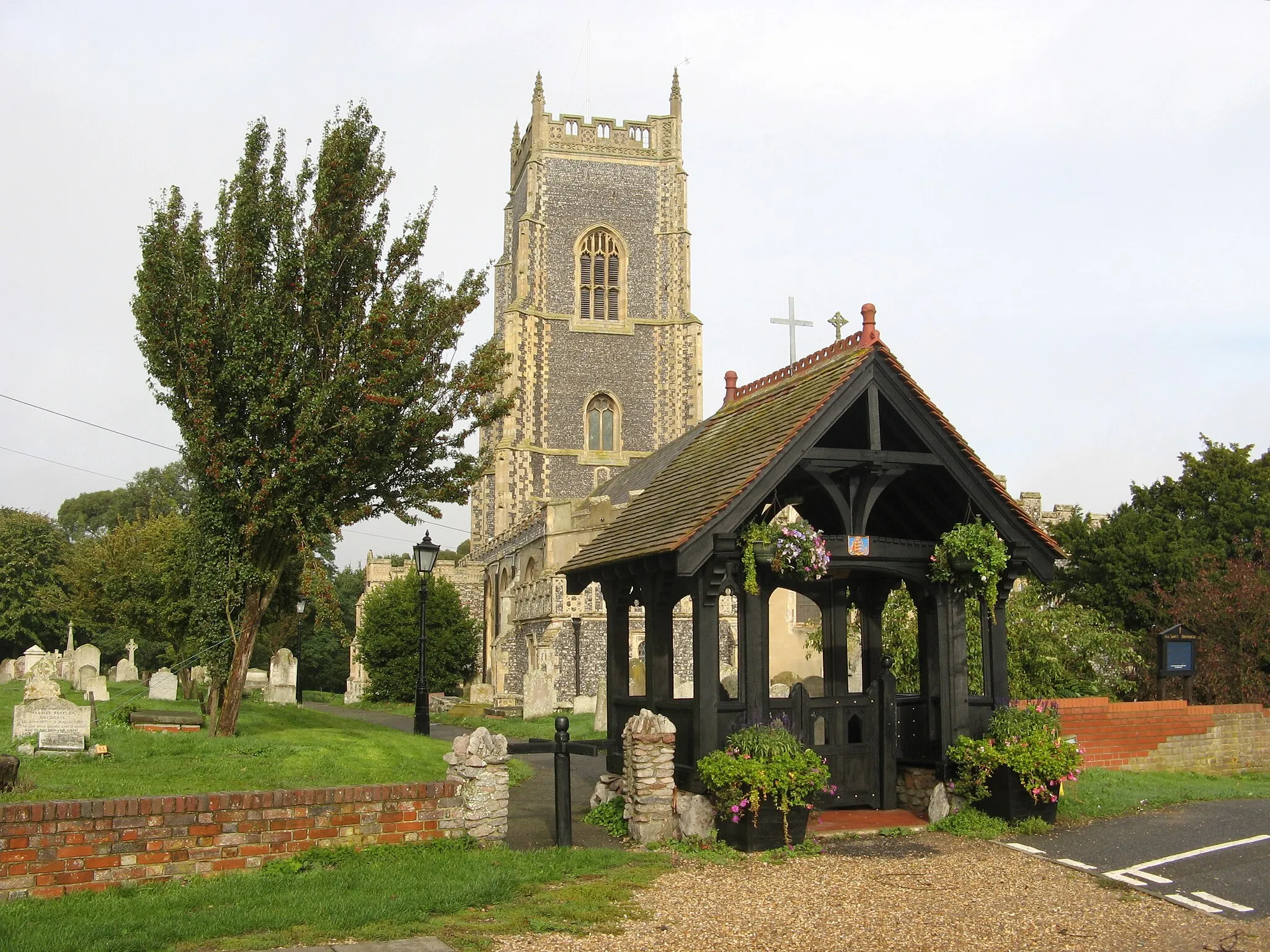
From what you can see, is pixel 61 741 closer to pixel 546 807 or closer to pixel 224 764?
pixel 224 764

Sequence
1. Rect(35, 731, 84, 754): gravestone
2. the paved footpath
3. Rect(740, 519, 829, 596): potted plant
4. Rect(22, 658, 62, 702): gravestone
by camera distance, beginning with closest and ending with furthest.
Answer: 1. Rect(740, 519, 829, 596): potted plant
2. the paved footpath
3. Rect(35, 731, 84, 754): gravestone
4. Rect(22, 658, 62, 702): gravestone

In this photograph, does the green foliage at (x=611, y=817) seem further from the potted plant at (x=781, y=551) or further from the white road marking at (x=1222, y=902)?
the white road marking at (x=1222, y=902)

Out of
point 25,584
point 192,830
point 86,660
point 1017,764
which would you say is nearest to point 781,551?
point 1017,764

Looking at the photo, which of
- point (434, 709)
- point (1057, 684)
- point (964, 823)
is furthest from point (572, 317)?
point (964, 823)

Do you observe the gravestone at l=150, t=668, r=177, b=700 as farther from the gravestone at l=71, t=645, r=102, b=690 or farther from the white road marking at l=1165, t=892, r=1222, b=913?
the white road marking at l=1165, t=892, r=1222, b=913

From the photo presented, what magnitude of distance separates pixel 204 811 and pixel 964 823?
673 cm

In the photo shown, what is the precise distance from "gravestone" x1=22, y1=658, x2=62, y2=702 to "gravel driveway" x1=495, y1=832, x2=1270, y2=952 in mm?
8914

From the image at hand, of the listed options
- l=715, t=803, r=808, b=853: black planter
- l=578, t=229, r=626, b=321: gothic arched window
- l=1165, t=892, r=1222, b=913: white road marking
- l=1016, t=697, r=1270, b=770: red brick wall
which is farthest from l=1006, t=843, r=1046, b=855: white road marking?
l=578, t=229, r=626, b=321: gothic arched window

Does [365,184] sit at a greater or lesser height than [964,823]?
greater

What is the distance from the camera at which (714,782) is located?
368 inches

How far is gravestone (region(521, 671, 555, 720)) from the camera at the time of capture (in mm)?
30141

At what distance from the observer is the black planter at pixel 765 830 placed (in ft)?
30.5

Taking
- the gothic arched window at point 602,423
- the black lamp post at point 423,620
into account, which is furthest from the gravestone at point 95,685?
the gothic arched window at point 602,423

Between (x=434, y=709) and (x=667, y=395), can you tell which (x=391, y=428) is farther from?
(x=667, y=395)
